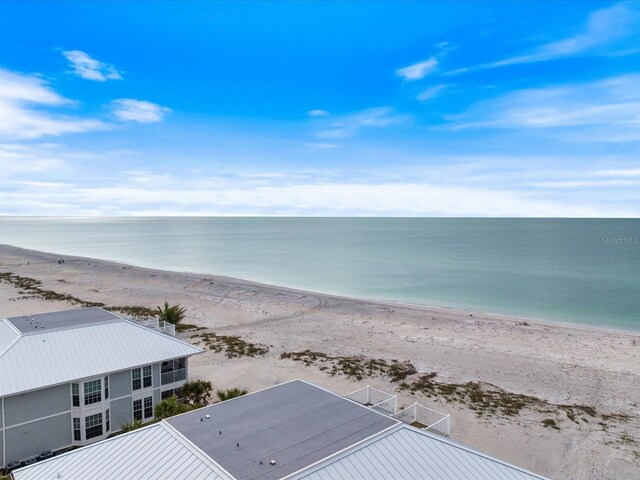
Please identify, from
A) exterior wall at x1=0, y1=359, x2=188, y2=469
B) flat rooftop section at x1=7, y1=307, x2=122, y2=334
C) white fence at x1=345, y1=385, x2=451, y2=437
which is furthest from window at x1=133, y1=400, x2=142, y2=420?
white fence at x1=345, y1=385, x2=451, y2=437

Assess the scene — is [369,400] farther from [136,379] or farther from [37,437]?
[37,437]

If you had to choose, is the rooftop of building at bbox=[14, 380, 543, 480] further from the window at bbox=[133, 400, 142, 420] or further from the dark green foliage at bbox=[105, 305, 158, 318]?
the dark green foliage at bbox=[105, 305, 158, 318]

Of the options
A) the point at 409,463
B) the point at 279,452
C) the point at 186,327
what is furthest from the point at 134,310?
the point at 409,463

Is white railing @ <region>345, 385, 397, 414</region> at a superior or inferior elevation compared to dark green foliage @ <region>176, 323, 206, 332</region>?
superior

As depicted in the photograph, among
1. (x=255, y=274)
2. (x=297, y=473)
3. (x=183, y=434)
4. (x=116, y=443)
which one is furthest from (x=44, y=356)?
(x=255, y=274)

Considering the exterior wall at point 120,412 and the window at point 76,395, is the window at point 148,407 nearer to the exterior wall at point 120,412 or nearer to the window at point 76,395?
the exterior wall at point 120,412

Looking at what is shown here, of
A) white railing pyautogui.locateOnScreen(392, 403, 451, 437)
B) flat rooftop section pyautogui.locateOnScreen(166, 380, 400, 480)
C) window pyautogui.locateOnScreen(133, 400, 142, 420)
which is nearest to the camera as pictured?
flat rooftop section pyautogui.locateOnScreen(166, 380, 400, 480)

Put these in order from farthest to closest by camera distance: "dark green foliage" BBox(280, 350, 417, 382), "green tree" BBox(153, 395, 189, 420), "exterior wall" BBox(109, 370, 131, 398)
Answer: "dark green foliage" BBox(280, 350, 417, 382), "exterior wall" BBox(109, 370, 131, 398), "green tree" BBox(153, 395, 189, 420)

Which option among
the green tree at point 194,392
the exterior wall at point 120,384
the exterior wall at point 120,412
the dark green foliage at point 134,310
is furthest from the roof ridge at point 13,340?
the dark green foliage at point 134,310
